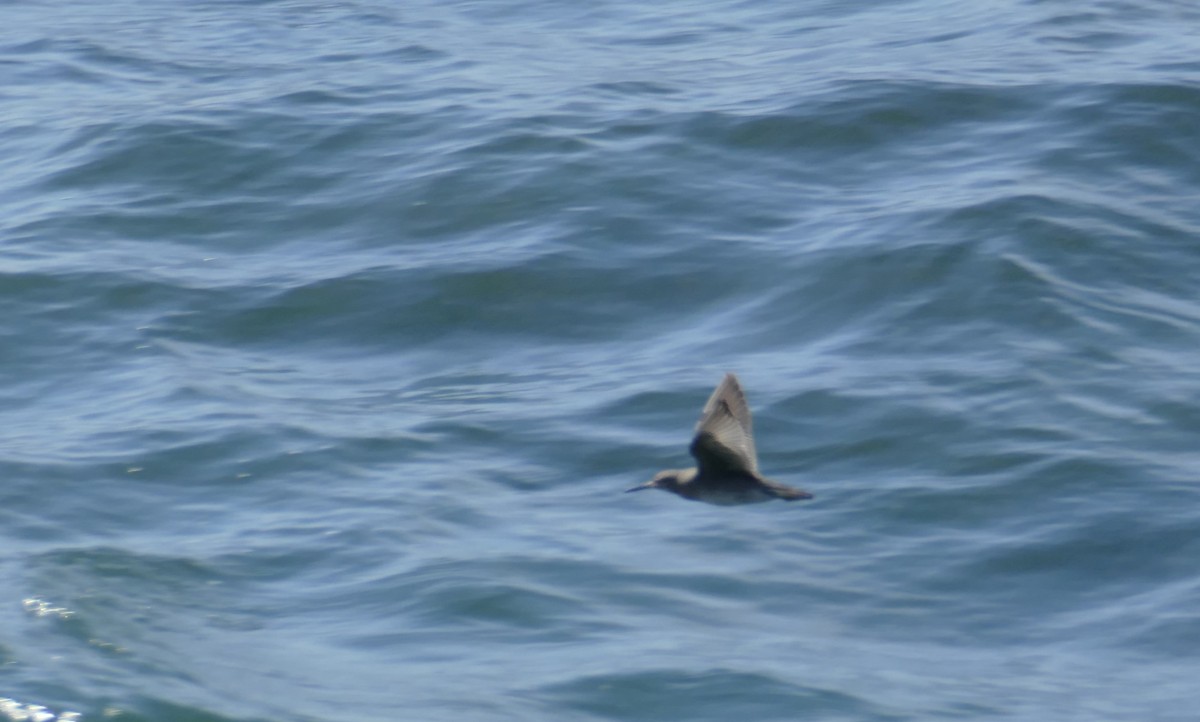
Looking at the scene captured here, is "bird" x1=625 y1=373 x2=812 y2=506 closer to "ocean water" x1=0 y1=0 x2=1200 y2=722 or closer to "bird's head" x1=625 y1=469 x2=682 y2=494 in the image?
"bird's head" x1=625 y1=469 x2=682 y2=494

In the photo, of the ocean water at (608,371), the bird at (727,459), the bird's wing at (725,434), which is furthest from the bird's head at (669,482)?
the ocean water at (608,371)

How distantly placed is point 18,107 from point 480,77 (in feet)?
13.1

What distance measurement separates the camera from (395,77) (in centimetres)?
1574

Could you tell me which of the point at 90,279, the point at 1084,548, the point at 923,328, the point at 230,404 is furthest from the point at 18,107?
the point at 1084,548

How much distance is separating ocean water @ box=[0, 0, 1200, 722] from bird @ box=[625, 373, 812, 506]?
63 cm

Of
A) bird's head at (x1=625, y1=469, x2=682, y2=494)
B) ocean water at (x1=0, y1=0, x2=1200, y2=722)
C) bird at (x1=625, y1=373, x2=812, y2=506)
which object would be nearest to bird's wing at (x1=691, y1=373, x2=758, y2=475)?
bird at (x1=625, y1=373, x2=812, y2=506)

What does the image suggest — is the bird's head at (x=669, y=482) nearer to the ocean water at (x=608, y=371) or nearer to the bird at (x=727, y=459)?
the bird at (x=727, y=459)

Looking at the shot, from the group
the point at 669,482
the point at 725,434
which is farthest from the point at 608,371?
the point at 725,434

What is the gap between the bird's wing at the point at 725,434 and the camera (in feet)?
23.4

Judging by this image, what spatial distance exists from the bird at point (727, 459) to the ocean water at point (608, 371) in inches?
24.8

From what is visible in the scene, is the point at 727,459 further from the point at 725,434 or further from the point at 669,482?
the point at 669,482

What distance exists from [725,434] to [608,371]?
3.12m

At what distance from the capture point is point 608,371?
10.4 metres

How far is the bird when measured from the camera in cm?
716
